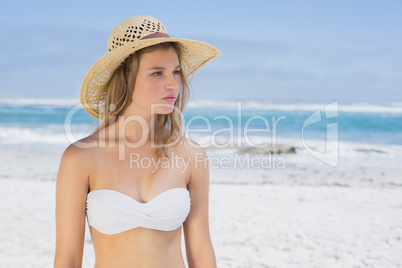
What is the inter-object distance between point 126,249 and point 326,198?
543 cm

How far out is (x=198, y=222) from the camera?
1876mm

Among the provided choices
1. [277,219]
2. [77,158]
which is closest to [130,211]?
[77,158]

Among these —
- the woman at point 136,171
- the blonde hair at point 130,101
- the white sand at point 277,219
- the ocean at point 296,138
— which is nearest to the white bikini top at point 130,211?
the woman at point 136,171

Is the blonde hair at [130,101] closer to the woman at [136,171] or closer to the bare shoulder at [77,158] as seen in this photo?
the woman at [136,171]

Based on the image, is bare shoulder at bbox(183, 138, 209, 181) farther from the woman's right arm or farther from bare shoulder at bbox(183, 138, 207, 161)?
the woman's right arm

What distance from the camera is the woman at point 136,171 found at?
5.46 feet

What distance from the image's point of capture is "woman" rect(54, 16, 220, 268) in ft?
5.46

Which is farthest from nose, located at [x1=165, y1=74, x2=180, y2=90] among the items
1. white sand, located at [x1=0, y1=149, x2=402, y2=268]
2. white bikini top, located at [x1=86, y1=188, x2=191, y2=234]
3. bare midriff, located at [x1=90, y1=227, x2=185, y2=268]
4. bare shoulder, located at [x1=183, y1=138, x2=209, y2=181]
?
white sand, located at [x1=0, y1=149, x2=402, y2=268]

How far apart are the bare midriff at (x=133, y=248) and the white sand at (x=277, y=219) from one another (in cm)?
252

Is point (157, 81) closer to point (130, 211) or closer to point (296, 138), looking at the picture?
point (130, 211)

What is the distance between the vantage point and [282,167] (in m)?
9.62

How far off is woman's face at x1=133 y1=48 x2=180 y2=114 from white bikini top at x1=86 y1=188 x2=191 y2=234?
0.36 metres

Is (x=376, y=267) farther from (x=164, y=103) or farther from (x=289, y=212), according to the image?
(x=164, y=103)

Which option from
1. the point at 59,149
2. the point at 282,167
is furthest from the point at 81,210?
the point at 59,149
